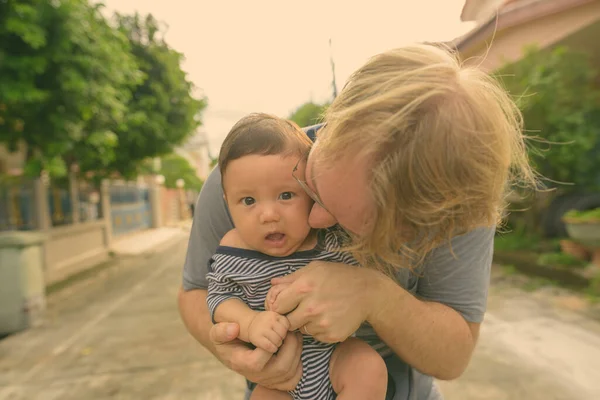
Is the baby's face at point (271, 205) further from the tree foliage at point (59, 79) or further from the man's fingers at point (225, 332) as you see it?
the tree foliage at point (59, 79)

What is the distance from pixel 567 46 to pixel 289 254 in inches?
274

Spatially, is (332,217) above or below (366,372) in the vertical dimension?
above

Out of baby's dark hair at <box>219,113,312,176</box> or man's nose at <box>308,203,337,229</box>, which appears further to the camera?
baby's dark hair at <box>219,113,312,176</box>

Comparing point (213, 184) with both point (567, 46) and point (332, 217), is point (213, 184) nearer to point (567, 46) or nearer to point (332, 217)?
point (332, 217)

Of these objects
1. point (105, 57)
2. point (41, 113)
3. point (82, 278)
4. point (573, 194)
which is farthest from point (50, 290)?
point (573, 194)

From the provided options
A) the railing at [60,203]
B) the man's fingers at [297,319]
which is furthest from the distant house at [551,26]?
the railing at [60,203]

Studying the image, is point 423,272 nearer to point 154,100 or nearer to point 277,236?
point 277,236

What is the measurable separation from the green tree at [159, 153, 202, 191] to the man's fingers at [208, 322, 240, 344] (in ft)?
105

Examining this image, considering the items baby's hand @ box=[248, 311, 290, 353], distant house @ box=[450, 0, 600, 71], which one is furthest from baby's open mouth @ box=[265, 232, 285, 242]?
distant house @ box=[450, 0, 600, 71]

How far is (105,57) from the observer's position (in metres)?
5.87

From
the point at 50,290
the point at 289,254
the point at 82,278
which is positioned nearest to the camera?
the point at 289,254

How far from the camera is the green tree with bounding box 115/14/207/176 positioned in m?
9.14

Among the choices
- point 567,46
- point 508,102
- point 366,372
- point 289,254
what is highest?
point 567,46

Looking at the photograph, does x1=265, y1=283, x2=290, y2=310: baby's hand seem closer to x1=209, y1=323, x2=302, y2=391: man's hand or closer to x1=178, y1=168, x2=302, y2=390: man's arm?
x1=209, y1=323, x2=302, y2=391: man's hand
